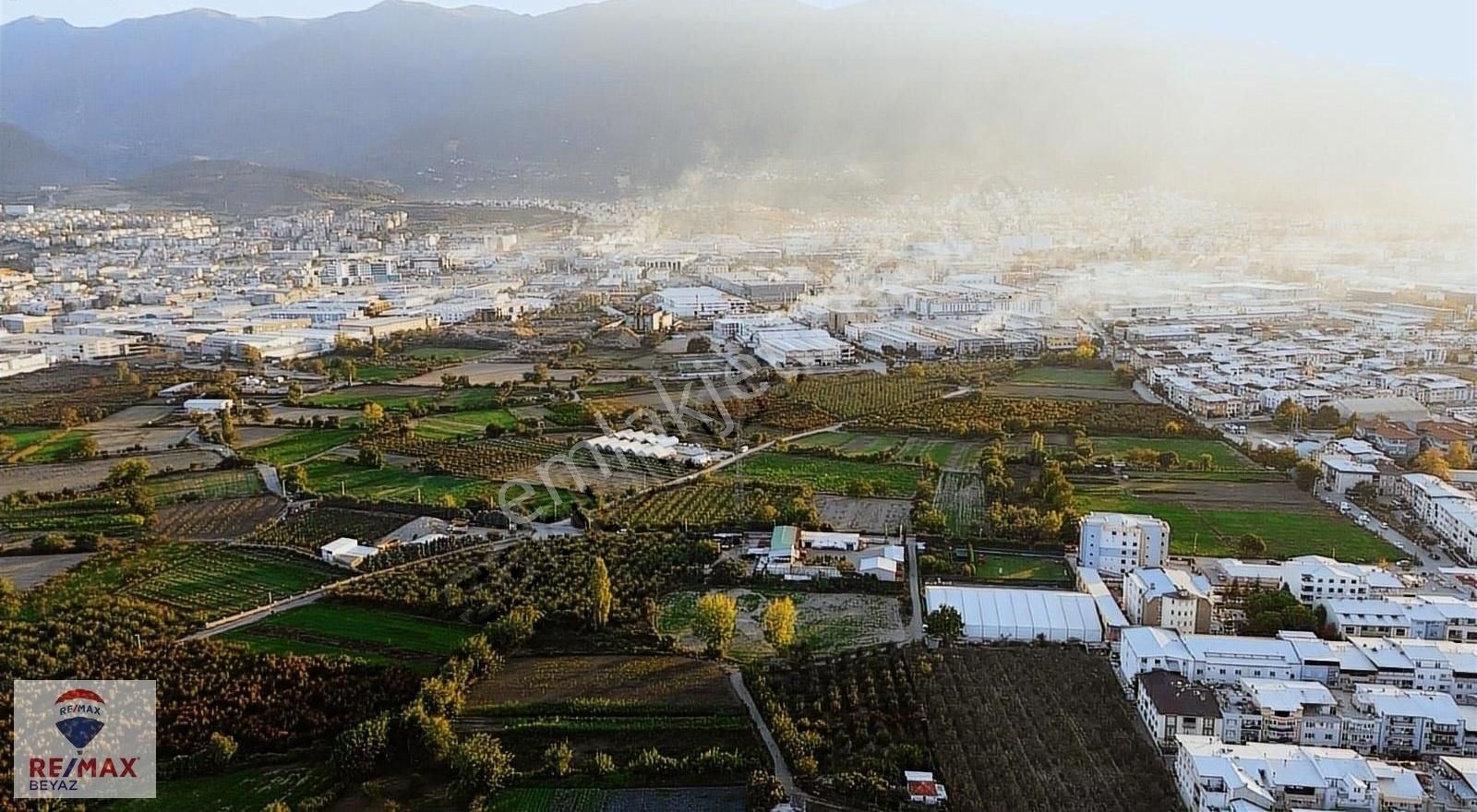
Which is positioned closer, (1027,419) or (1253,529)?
(1253,529)

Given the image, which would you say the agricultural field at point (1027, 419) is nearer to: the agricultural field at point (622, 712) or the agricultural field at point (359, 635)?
the agricultural field at point (622, 712)

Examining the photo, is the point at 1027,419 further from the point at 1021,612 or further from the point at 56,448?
the point at 56,448

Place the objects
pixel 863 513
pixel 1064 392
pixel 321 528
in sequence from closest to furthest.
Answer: pixel 321 528
pixel 863 513
pixel 1064 392

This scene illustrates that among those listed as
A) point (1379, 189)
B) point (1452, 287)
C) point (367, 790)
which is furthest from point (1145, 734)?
point (1379, 189)

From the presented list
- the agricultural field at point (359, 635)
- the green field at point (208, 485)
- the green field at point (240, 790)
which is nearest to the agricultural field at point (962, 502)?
the agricultural field at point (359, 635)

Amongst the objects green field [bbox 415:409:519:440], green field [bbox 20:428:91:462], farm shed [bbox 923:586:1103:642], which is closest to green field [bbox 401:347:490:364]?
green field [bbox 415:409:519:440]

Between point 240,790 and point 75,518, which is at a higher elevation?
point 75,518

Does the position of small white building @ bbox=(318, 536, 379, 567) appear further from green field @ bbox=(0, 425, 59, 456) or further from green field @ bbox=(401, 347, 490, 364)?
green field @ bbox=(401, 347, 490, 364)

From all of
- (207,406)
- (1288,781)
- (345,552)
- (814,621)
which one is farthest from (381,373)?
(1288,781)
